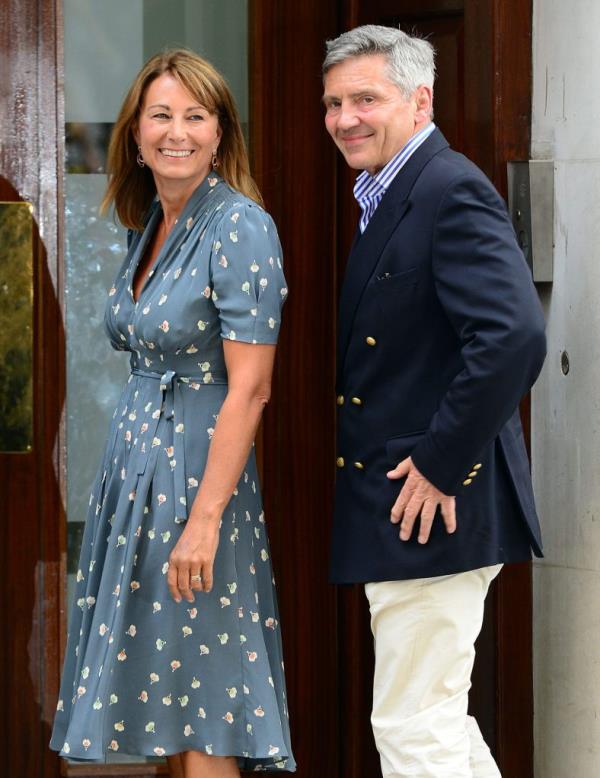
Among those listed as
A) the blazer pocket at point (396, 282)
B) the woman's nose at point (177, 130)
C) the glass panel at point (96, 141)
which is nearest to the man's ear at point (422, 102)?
the blazer pocket at point (396, 282)

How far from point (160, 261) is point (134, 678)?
78 centimetres

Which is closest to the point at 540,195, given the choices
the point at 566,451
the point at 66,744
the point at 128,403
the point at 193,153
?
the point at 566,451

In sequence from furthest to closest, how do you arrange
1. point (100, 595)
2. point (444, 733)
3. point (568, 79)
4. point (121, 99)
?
point (121, 99), point (568, 79), point (100, 595), point (444, 733)

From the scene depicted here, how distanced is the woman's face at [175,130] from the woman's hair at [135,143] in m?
0.02

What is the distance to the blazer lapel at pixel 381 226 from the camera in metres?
2.48

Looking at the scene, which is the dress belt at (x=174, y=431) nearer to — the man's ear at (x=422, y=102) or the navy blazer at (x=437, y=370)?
the navy blazer at (x=437, y=370)

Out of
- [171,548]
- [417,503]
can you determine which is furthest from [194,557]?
[417,503]

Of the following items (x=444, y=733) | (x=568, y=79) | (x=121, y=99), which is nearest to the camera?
(x=444, y=733)

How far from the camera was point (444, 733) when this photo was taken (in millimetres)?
2459

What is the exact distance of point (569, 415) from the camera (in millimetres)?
2871

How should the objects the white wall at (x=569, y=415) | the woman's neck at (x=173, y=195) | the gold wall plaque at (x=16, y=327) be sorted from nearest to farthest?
the woman's neck at (x=173, y=195) → the white wall at (x=569, y=415) → the gold wall plaque at (x=16, y=327)

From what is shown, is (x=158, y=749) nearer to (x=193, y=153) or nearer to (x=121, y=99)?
(x=193, y=153)

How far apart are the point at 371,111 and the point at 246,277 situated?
37 cm

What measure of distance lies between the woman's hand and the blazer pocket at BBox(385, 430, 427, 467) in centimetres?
34
